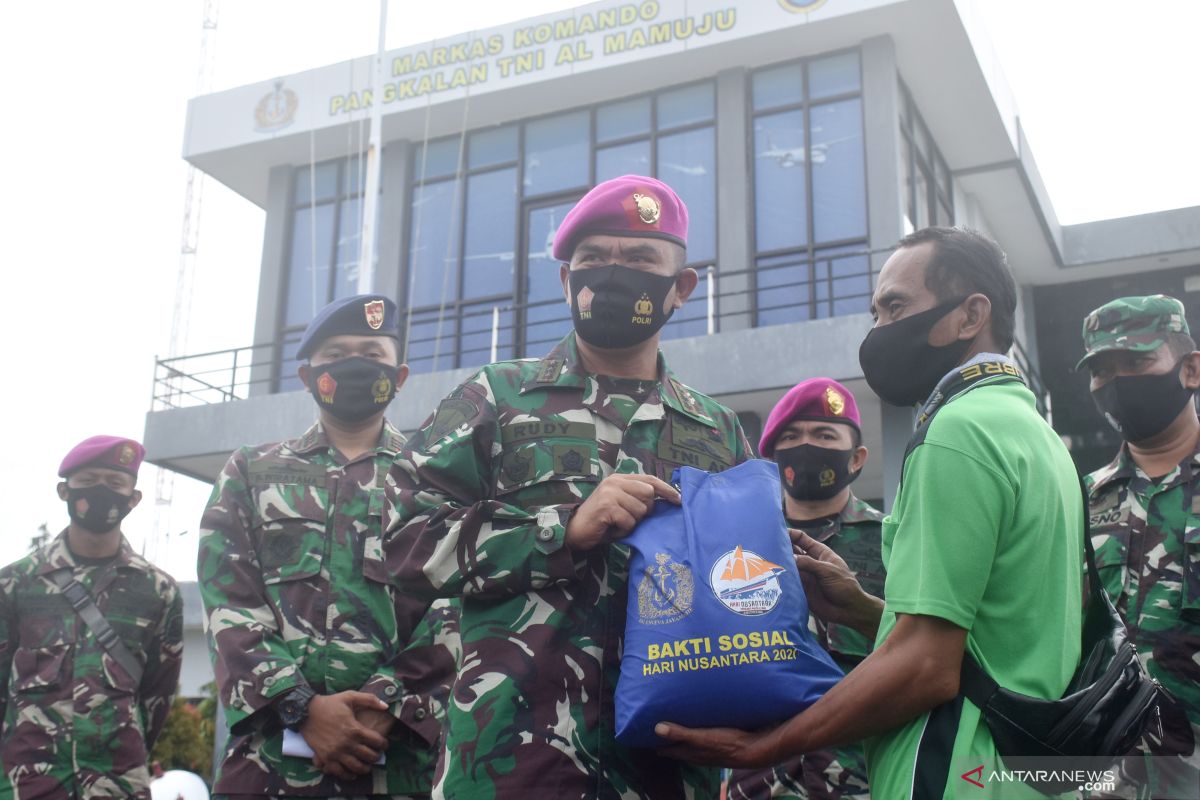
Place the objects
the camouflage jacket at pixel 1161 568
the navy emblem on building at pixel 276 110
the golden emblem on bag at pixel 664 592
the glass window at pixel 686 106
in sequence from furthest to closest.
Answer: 1. the navy emblem on building at pixel 276 110
2. the glass window at pixel 686 106
3. the camouflage jacket at pixel 1161 568
4. the golden emblem on bag at pixel 664 592

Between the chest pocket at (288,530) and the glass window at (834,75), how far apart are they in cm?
1070

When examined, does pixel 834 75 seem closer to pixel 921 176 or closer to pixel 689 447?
pixel 921 176

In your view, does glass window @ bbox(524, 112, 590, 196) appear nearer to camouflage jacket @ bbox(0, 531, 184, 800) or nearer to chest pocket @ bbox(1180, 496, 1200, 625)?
camouflage jacket @ bbox(0, 531, 184, 800)

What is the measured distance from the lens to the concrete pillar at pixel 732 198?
12750mm

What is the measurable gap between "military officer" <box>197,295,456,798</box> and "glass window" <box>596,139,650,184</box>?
10352mm

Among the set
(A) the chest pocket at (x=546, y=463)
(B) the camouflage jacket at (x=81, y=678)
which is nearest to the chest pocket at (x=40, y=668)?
(B) the camouflage jacket at (x=81, y=678)

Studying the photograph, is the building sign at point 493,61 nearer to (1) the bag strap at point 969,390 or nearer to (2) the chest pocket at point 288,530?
(2) the chest pocket at point 288,530

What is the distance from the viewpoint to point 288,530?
341cm

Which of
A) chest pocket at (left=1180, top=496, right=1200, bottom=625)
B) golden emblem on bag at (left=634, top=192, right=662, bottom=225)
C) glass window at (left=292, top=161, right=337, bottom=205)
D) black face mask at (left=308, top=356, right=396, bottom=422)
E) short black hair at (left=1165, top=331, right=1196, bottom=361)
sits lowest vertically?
chest pocket at (left=1180, top=496, right=1200, bottom=625)

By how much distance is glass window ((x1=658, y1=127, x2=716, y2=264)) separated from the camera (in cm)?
1327

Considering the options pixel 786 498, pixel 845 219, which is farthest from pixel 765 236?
pixel 786 498

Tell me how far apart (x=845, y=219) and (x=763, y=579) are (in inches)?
435

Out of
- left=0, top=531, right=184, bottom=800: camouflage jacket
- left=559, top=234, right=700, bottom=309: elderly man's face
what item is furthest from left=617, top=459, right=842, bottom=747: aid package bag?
left=0, top=531, right=184, bottom=800: camouflage jacket

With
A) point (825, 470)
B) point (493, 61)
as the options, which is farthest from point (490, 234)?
point (825, 470)
